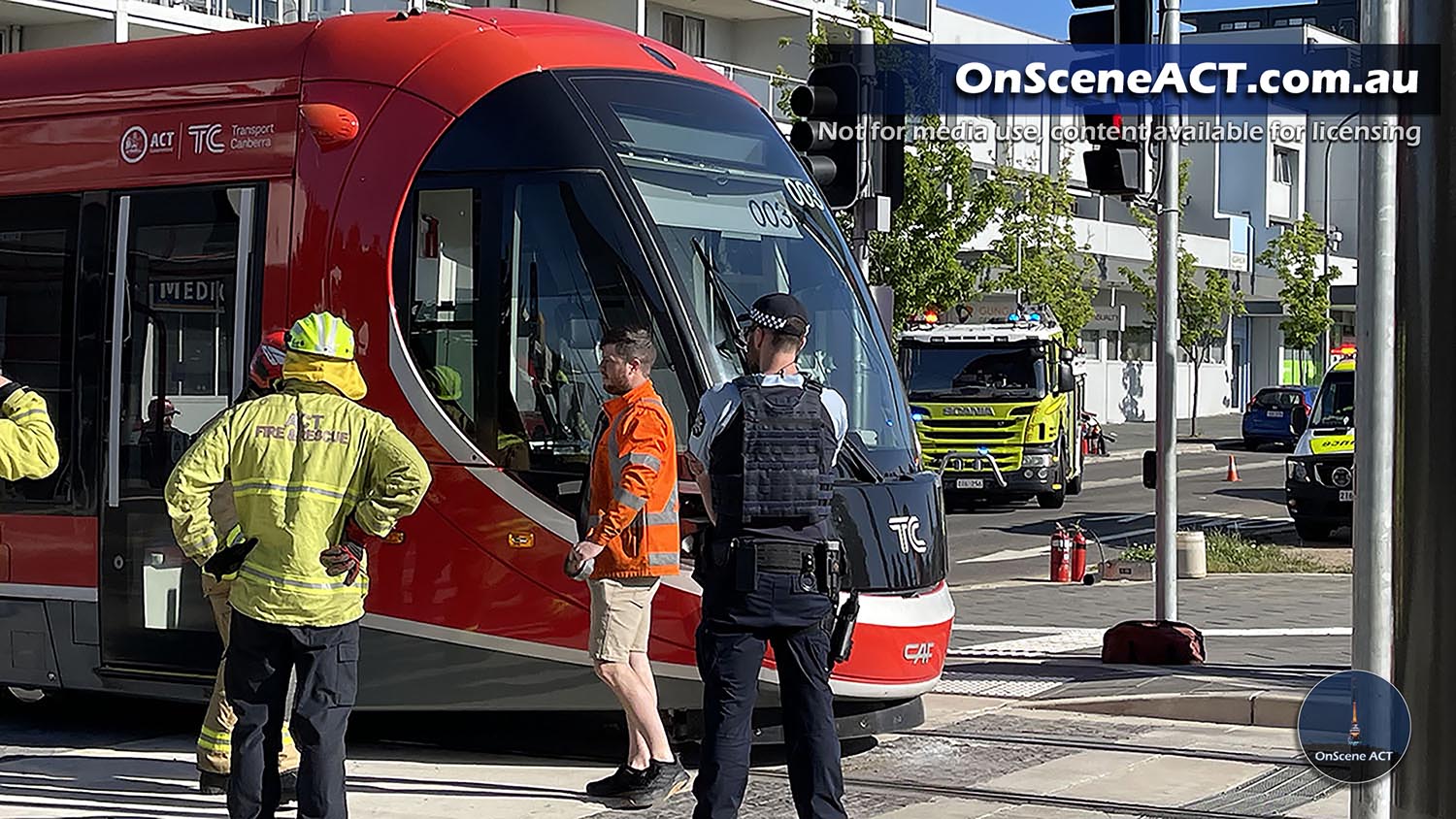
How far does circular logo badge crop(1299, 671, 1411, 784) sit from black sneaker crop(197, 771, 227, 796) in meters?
4.48

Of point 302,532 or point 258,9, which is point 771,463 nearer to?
point 302,532

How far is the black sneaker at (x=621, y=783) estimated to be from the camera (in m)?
7.87

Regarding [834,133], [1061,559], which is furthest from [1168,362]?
[1061,559]

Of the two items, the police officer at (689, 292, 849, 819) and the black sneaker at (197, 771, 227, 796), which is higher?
the police officer at (689, 292, 849, 819)

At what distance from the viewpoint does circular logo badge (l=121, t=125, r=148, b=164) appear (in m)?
9.54

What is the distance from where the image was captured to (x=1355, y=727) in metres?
7.57

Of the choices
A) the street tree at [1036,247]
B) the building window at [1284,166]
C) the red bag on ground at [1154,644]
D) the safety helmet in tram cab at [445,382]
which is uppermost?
the building window at [1284,166]

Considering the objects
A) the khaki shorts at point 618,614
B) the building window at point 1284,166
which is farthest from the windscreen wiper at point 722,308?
the building window at point 1284,166

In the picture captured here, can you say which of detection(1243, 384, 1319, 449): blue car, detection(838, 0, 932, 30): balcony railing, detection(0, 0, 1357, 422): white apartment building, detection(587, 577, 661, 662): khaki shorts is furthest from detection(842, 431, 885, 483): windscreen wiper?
detection(838, 0, 932, 30): balcony railing

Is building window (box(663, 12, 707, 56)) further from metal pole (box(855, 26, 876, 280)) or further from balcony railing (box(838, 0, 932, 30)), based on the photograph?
metal pole (box(855, 26, 876, 280))

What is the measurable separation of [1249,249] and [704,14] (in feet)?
104

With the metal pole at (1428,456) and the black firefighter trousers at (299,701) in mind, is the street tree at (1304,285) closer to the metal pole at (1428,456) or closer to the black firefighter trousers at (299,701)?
the black firefighter trousers at (299,701)

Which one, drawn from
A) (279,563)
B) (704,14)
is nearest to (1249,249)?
(704,14)

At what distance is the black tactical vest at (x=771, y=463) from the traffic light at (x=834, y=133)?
4373mm
